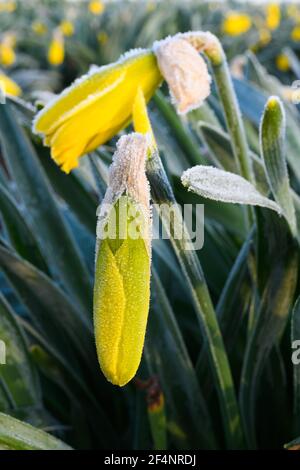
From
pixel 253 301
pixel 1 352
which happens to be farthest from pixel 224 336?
pixel 1 352

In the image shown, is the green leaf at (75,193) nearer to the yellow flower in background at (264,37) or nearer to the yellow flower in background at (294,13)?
the yellow flower in background at (264,37)

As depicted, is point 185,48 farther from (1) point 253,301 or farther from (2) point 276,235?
(1) point 253,301

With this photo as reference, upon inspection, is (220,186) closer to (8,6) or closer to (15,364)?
(15,364)

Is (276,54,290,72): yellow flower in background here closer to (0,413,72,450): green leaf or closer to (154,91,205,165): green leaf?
(154,91,205,165): green leaf

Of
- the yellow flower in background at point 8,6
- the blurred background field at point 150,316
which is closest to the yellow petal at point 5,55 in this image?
the blurred background field at point 150,316

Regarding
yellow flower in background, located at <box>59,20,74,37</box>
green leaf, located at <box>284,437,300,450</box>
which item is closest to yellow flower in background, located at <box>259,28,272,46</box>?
yellow flower in background, located at <box>59,20,74,37</box>
